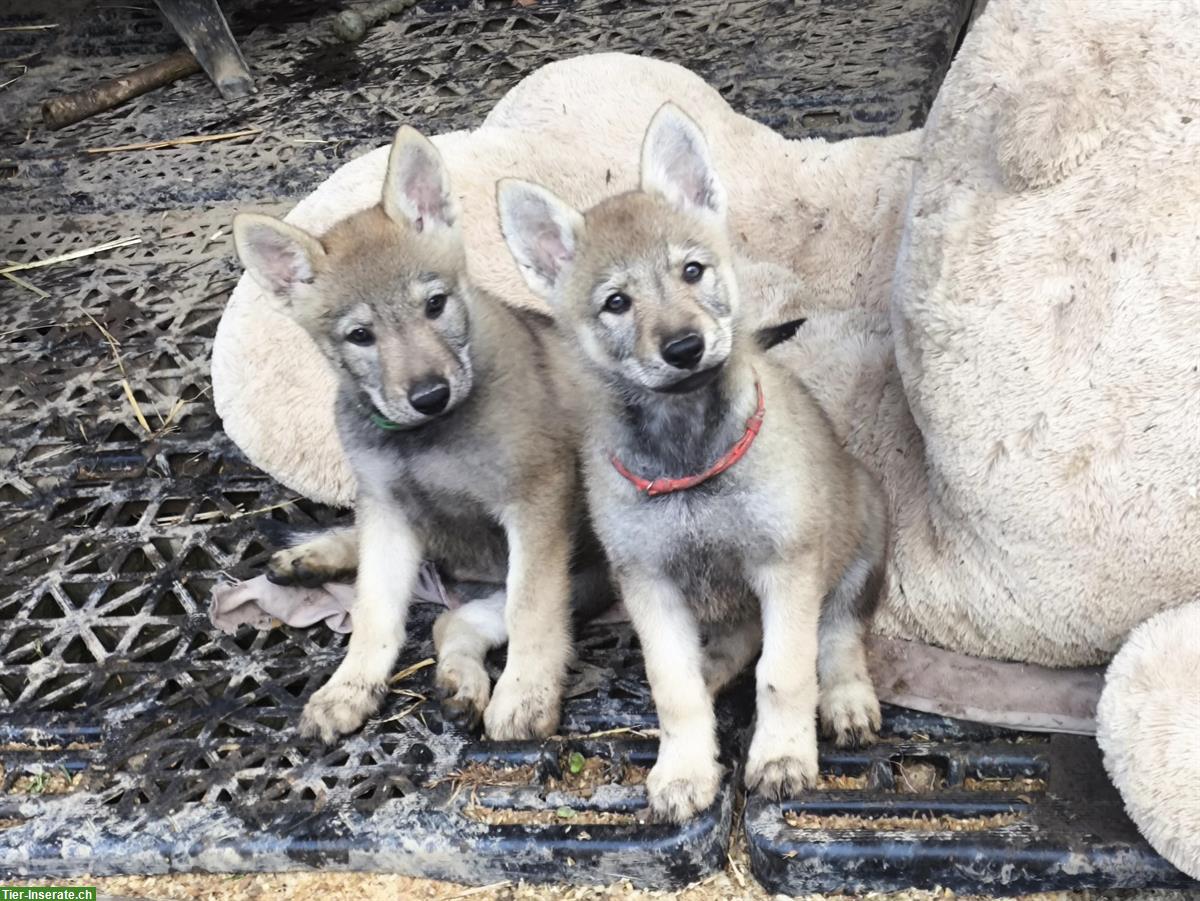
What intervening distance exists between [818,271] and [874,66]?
1.77 meters

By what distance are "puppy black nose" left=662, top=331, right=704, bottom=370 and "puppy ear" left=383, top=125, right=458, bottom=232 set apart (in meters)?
0.88

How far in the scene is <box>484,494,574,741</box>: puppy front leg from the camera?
270 centimetres

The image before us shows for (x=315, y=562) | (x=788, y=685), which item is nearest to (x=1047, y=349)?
(x=788, y=685)

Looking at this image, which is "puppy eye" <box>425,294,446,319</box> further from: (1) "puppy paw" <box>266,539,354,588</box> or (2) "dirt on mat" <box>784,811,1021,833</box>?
(2) "dirt on mat" <box>784,811,1021,833</box>

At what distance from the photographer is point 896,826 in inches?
93.8

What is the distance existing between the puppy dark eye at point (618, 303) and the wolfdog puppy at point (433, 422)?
34 centimetres

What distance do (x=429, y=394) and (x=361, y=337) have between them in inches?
10.5

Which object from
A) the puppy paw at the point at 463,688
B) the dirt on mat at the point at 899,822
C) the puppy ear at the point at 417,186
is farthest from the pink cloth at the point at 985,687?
the puppy ear at the point at 417,186

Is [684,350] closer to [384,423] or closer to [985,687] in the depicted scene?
[384,423]

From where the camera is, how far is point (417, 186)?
2.92 meters

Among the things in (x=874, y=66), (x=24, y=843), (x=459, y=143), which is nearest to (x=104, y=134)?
(x=459, y=143)

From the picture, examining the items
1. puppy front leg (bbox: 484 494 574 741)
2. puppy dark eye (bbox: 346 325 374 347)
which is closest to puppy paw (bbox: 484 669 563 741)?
puppy front leg (bbox: 484 494 574 741)

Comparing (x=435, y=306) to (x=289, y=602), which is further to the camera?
(x=289, y=602)

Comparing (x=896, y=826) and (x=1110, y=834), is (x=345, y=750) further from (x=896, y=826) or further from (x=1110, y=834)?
(x=1110, y=834)
